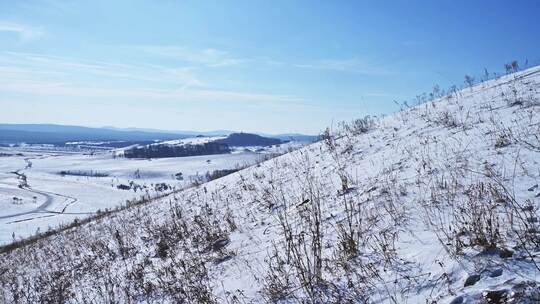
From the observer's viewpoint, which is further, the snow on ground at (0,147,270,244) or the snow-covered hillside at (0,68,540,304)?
the snow on ground at (0,147,270,244)

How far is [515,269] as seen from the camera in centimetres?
307

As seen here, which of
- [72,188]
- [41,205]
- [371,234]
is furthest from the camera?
[72,188]

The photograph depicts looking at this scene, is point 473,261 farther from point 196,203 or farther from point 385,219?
point 196,203

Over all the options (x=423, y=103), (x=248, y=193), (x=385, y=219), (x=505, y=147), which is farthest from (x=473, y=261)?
(x=423, y=103)

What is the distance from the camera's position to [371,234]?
4.69 metres

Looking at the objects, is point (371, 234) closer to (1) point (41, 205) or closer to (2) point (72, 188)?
(1) point (41, 205)

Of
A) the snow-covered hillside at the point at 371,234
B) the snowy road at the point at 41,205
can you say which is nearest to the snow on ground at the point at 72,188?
A: the snowy road at the point at 41,205

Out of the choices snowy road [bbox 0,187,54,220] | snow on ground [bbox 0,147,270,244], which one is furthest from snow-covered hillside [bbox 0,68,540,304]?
snowy road [bbox 0,187,54,220]

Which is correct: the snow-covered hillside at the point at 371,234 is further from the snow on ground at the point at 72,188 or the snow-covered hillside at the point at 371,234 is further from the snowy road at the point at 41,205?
the snowy road at the point at 41,205

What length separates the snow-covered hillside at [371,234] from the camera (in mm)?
3438

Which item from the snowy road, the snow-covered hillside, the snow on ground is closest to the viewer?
the snow-covered hillside

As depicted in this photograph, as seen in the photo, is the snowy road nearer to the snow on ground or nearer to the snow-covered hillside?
the snow on ground

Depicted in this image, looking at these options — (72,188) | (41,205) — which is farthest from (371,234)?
(72,188)

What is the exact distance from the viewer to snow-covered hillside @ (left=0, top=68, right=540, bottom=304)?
11.3 ft
